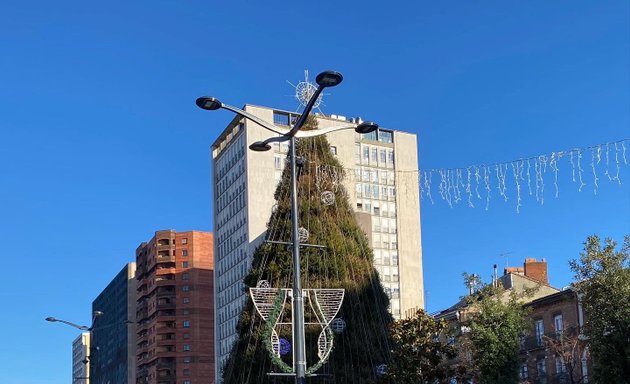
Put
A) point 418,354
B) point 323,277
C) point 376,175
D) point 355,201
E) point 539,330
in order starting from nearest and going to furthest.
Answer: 1. point 418,354
2. point 323,277
3. point 539,330
4. point 355,201
5. point 376,175

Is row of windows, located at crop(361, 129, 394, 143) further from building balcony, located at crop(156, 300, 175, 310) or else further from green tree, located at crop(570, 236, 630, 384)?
green tree, located at crop(570, 236, 630, 384)

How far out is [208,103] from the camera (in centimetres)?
1759

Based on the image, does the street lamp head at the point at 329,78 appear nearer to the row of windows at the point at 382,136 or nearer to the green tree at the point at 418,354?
the green tree at the point at 418,354

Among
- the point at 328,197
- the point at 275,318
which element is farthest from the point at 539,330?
the point at 275,318

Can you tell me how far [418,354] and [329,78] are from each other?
1148cm

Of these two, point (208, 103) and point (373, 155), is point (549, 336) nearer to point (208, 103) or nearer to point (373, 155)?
point (208, 103)

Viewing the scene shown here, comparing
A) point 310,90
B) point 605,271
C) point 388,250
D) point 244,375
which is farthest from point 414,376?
point 388,250

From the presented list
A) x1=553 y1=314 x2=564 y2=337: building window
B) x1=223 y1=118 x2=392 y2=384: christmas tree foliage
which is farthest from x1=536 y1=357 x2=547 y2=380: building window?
x1=223 y1=118 x2=392 y2=384: christmas tree foliage

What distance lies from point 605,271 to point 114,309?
18259 centimetres

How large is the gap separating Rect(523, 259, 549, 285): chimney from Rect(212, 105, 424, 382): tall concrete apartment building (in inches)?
1277

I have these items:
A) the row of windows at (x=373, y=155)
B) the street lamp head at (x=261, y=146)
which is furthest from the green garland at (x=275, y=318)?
the row of windows at (x=373, y=155)

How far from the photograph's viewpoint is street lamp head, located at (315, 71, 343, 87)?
1655 cm

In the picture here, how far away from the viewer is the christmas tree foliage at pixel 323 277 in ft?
103

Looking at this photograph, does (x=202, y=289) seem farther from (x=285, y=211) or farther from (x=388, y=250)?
(x=285, y=211)
